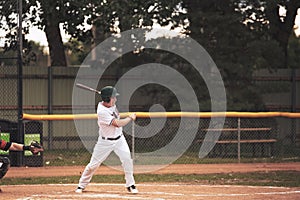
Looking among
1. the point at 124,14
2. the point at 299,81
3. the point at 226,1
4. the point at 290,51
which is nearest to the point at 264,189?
the point at 124,14

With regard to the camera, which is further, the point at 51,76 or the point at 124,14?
the point at 51,76

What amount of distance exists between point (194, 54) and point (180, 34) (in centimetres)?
75

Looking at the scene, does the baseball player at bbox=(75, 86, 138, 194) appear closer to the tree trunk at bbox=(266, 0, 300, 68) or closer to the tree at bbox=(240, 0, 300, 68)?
the tree at bbox=(240, 0, 300, 68)

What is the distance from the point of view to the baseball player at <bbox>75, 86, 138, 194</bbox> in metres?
15.1

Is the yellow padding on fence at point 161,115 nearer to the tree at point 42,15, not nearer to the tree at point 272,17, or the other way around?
the tree at point 42,15

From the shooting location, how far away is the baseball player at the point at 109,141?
15078 mm

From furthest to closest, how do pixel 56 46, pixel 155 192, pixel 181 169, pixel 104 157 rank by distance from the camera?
pixel 56 46, pixel 181 169, pixel 155 192, pixel 104 157

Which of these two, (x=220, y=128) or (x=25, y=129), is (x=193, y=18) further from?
(x=25, y=129)

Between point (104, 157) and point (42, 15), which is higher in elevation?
point (42, 15)

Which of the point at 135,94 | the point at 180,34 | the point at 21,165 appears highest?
the point at 180,34

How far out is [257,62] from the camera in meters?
26.3

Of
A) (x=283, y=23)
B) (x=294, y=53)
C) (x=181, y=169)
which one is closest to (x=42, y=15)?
(x=181, y=169)

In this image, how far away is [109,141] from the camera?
1525 centimetres

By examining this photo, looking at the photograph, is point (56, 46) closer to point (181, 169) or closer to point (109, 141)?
point (181, 169)
